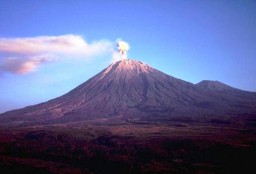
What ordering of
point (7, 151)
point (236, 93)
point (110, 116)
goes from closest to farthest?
1. point (7, 151)
2. point (110, 116)
3. point (236, 93)

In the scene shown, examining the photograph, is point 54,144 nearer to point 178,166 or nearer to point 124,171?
point 124,171

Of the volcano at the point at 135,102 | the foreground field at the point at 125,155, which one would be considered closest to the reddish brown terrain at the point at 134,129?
the foreground field at the point at 125,155

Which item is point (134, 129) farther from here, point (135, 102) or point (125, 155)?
point (135, 102)

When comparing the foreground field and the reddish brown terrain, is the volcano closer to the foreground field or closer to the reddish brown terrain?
the reddish brown terrain

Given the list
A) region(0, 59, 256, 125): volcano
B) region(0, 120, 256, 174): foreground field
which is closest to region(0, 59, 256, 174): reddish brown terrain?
region(0, 120, 256, 174): foreground field

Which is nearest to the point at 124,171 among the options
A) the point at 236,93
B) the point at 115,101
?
the point at 115,101

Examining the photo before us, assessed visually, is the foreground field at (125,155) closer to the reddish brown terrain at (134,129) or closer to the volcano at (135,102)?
the reddish brown terrain at (134,129)

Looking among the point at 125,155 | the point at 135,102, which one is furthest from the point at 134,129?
the point at 135,102
